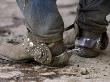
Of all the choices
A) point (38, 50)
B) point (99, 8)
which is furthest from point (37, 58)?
point (99, 8)

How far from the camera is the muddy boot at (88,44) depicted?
93.0 inches

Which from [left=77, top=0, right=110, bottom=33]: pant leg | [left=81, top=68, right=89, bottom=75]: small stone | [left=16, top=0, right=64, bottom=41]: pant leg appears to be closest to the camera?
[left=16, top=0, right=64, bottom=41]: pant leg

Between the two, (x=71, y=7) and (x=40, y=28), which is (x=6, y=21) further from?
(x=40, y=28)

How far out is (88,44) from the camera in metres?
2.36

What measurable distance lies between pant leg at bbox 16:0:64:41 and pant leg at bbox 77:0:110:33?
0.36m

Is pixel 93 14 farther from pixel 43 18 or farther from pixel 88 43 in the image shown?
pixel 43 18

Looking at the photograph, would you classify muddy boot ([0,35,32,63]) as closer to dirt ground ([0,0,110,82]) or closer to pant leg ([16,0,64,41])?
dirt ground ([0,0,110,82])

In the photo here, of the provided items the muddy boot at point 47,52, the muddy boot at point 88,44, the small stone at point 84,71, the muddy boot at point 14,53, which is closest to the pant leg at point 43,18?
the muddy boot at point 47,52

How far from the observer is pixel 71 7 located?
408 centimetres

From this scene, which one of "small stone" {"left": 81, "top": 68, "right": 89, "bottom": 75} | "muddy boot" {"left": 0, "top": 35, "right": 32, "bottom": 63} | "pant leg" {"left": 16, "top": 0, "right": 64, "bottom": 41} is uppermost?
"pant leg" {"left": 16, "top": 0, "right": 64, "bottom": 41}

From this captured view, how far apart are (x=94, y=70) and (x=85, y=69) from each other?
0.05m

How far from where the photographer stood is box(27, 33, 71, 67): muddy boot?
203 cm

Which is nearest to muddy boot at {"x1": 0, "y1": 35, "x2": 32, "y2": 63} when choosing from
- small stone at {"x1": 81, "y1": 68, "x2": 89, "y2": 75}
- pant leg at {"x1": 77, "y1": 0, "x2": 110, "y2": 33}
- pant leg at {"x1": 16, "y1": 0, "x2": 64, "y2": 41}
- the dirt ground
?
the dirt ground

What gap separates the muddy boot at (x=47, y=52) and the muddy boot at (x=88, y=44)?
274 mm
